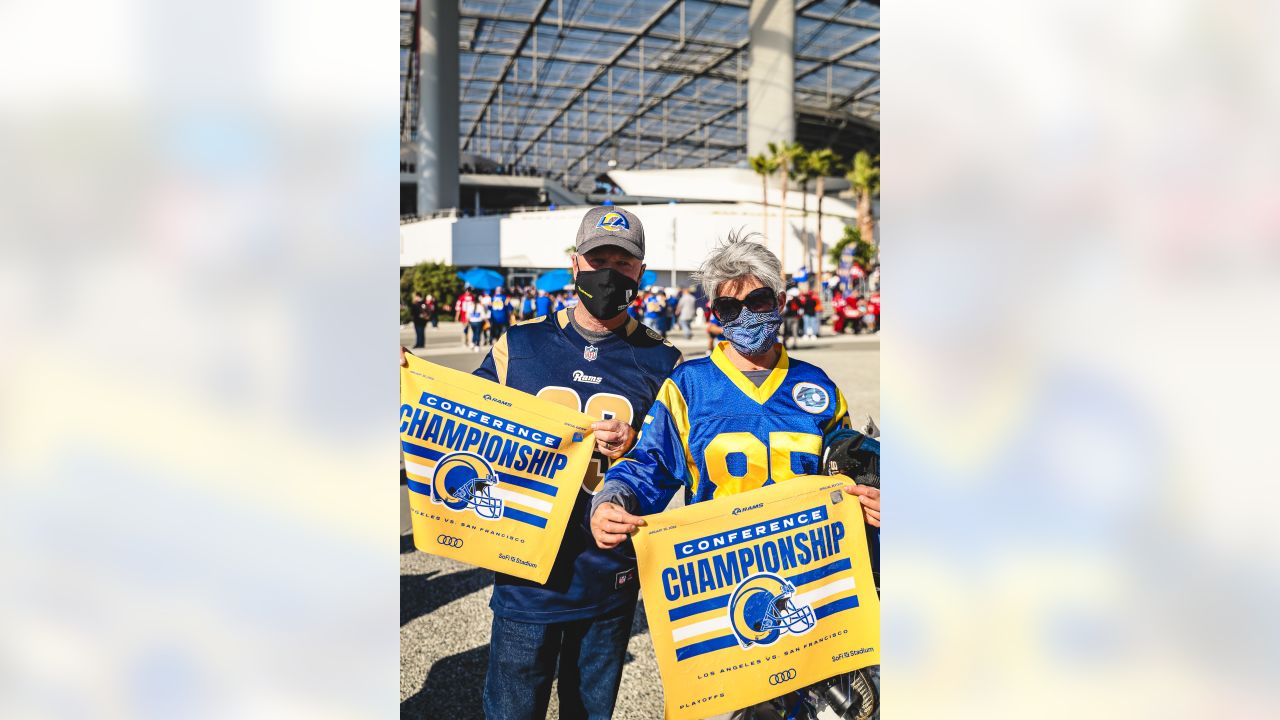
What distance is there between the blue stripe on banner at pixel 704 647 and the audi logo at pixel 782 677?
5.1 inches

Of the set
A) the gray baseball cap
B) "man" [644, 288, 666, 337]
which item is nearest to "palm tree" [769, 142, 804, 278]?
"man" [644, 288, 666, 337]

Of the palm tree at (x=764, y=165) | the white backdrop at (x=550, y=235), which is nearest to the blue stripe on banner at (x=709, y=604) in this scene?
the palm tree at (x=764, y=165)

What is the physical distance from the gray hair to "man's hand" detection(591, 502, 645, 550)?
65cm

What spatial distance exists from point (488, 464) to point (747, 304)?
2.88ft

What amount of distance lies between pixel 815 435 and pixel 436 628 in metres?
3.31

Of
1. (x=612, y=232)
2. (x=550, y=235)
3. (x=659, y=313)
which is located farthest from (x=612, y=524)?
(x=550, y=235)

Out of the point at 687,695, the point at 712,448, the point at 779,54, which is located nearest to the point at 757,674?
the point at 687,695

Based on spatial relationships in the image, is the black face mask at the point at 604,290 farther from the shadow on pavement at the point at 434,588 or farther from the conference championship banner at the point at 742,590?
the shadow on pavement at the point at 434,588

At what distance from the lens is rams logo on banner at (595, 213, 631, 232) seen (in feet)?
7.55

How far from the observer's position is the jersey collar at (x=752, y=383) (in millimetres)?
2029

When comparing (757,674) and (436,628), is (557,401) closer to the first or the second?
(757,674)

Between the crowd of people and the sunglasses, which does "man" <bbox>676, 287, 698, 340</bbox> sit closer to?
the crowd of people

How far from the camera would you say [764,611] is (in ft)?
6.17
